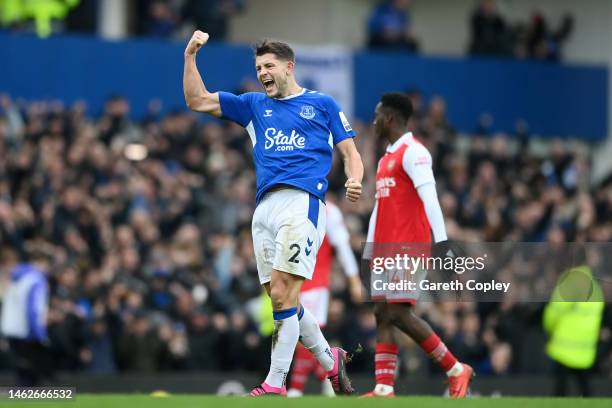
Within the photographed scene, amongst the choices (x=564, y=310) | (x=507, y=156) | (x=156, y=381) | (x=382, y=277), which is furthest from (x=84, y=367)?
(x=507, y=156)

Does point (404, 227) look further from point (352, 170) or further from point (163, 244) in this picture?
point (163, 244)

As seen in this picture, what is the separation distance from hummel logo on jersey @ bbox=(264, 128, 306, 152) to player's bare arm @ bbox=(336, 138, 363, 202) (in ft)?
1.12

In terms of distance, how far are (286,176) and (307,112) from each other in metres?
0.56

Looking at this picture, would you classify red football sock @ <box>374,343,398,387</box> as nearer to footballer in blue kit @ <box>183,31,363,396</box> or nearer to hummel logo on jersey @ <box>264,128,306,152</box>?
footballer in blue kit @ <box>183,31,363,396</box>

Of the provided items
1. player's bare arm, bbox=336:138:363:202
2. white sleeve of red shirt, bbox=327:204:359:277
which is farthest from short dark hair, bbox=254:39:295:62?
white sleeve of red shirt, bbox=327:204:359:277

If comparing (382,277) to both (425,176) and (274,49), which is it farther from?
(274,49)

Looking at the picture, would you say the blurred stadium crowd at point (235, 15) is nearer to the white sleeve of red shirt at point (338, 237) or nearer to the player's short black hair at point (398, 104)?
the white sleeve of red shirt at point (338, 237)

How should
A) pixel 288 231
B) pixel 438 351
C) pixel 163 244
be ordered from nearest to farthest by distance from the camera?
pixel 288 231
pixel 438 351
pixel 163 244

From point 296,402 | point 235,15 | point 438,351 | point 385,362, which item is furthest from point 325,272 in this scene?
point 235,15

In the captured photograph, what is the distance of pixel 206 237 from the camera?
23.0 metres

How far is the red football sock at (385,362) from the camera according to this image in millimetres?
13797

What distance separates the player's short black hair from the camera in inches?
552

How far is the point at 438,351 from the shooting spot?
13641 mm

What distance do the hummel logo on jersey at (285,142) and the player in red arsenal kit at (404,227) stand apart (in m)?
1.44
